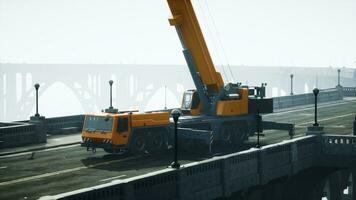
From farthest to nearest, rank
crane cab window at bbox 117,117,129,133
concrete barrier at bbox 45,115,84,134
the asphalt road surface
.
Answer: concrete barrier at bbox 45,115,84,134 < crane cab window at bbox 117,117,129,133 < the asphalt road surface

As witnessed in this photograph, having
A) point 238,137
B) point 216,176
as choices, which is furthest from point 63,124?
point 216,176

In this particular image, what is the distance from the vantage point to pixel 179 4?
38.6 metres

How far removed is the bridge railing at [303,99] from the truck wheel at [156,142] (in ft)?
112

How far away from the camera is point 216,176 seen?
1051 inches

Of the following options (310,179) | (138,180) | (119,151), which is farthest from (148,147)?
(138,180)

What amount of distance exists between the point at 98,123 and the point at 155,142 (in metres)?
3.27

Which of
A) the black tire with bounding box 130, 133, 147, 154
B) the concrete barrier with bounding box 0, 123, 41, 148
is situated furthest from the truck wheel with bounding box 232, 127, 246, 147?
the concrete barrier with bounding box 0, 123, 41, 148

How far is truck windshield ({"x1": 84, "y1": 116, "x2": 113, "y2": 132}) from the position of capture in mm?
33781

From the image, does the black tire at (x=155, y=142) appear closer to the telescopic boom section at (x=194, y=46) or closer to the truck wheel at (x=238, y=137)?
the telescopic boom section at (x=194, y=46)

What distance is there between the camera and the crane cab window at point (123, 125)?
33.6 m

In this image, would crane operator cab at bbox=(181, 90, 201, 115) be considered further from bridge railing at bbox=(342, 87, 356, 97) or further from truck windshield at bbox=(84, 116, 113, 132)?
bridge railing at bbox=(342, 87, 356, 97)

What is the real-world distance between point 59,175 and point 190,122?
10603mm

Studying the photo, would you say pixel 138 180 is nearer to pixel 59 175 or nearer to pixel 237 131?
pixel 59 175

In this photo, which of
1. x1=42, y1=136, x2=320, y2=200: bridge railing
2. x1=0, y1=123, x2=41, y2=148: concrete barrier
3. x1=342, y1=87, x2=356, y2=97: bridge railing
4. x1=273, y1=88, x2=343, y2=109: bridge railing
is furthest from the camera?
x1=342, y1=87, x2=356, y2=97: bridge railing
